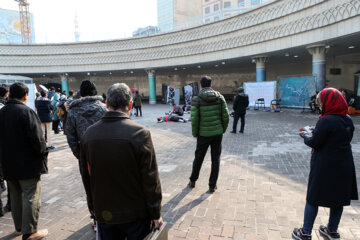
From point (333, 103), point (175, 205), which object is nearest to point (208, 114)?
point (175, 205)

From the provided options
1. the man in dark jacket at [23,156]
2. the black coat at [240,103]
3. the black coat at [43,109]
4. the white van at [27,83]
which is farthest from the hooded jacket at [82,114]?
the white van at [27,83]

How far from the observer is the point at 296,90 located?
54.3 ft

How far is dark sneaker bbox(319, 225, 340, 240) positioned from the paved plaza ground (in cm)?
8

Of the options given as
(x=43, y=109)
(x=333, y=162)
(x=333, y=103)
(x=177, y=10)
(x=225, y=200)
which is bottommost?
(x=225, y=200)

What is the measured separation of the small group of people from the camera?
5.80 feet

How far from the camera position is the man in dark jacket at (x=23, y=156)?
9.68 feet

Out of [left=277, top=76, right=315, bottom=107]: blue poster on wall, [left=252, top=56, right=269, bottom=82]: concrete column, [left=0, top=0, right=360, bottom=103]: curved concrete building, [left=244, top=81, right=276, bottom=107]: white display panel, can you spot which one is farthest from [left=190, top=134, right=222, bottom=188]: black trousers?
[left=252, top=56, right=269, bottom=82]: concrete column

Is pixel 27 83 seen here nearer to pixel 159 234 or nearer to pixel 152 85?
pixel 152 85

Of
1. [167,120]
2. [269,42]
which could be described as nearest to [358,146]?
[167,120]

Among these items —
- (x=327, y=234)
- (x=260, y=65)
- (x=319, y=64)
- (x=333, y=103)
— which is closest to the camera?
(x=333, y=103)

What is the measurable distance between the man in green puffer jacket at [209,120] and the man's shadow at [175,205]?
379 mm

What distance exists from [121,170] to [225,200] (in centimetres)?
271

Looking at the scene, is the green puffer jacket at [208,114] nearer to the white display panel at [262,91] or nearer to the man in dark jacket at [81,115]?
the man in dark jacket at [81,115]

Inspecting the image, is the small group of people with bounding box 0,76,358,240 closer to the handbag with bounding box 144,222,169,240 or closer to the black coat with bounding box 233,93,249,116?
the handbag with bounding box 144,222,169,240
